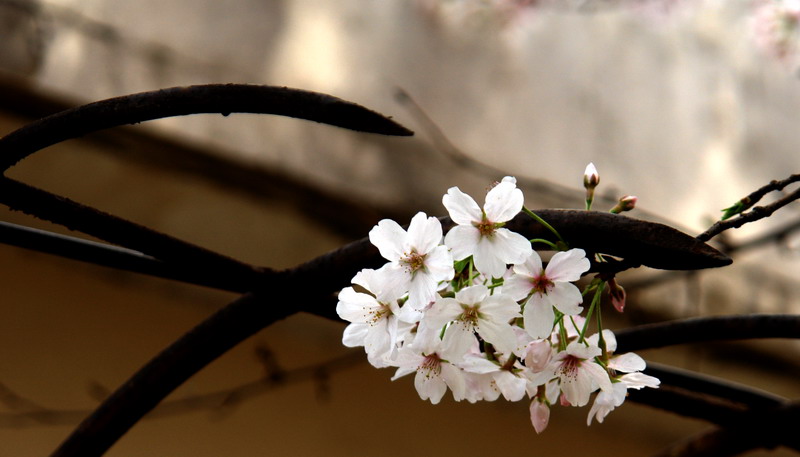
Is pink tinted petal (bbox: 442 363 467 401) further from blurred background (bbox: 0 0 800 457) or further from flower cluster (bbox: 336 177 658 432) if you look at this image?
blurred background (bbox: 0 0 800 457)

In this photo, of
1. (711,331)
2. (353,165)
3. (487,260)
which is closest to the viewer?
(487,260)

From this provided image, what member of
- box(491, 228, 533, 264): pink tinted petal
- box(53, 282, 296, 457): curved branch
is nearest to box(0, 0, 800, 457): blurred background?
box(53, 282, 296, 457): curved branch

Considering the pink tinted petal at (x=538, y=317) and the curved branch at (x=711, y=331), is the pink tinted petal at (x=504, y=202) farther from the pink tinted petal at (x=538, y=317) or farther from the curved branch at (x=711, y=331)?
the curved branch at (x=711, y=331)

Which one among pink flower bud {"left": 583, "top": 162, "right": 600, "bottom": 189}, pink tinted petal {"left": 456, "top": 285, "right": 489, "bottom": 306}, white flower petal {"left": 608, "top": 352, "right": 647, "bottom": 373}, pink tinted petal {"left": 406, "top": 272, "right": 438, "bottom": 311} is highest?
pink flower bud {"left": 583, "top": 162, "right": 600, "bottom": 189}

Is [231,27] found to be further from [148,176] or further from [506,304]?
[506,304]

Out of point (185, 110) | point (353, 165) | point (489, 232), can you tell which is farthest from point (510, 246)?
point (353, 165)

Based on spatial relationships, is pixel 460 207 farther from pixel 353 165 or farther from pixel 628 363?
pixel 353 165

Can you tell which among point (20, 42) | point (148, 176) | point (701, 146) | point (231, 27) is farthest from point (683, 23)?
point (20, 42)

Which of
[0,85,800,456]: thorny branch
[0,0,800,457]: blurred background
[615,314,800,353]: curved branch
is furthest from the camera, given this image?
[0,0,800,457]: blurred background
